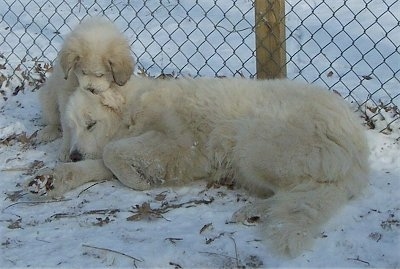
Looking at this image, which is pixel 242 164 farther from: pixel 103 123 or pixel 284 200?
pixel 103 123

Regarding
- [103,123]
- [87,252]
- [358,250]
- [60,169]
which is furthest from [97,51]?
[358,250]

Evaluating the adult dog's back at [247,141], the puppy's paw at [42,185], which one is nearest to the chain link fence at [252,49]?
the adult dog's back at [247,141]

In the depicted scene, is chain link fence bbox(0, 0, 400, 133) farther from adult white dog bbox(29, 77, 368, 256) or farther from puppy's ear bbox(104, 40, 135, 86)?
puppy's ear bbox(104, 40, 135, 86)

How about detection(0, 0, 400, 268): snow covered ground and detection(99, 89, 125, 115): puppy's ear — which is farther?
detection(99, 89, 125, 115): puppy's ear

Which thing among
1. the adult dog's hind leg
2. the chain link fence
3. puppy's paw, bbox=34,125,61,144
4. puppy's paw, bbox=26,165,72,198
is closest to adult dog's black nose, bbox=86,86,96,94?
the adult dog's hind leg

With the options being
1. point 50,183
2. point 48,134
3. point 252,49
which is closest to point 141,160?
point 50,183

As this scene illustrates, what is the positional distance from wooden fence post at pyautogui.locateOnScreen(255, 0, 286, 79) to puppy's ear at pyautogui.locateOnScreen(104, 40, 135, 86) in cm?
128

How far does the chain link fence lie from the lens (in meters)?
6.21

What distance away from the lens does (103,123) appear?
5.13 m

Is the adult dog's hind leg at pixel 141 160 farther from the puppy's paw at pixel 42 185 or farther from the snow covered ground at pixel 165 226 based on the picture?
the puppy's paw at pixel 42 185

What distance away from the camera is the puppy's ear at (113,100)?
16.6ft

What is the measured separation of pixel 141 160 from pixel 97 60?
0.81 metres

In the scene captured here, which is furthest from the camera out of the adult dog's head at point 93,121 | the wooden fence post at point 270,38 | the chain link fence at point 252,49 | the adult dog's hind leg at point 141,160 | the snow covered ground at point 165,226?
the chain link fence at point 252,49

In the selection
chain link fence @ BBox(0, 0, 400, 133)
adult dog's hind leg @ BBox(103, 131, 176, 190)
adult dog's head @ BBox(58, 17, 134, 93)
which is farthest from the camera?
chain link fence @ BBox(0, 0, 400, 133)
